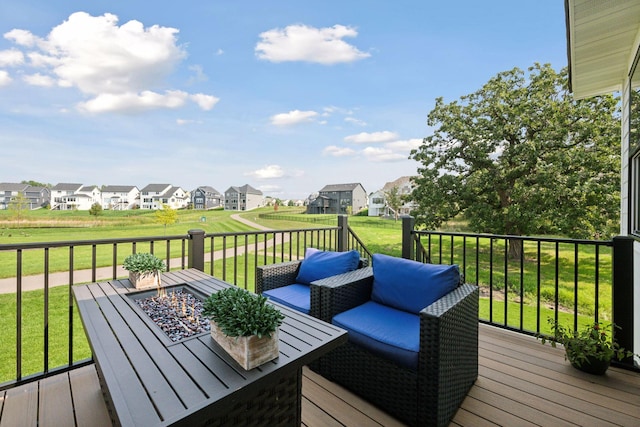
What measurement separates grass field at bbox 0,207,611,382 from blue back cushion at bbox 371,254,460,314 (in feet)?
2.59

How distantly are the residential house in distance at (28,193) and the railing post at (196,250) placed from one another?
44.3 ft

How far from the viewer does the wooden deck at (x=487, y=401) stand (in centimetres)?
168

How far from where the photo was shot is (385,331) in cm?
184

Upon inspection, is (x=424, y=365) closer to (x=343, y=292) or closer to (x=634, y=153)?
(x=343, y=292)

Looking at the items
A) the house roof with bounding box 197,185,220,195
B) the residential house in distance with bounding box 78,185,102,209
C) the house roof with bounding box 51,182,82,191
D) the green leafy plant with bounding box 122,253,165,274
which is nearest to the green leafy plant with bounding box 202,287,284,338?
the green leafy plant with bounding box 122,253,165,274

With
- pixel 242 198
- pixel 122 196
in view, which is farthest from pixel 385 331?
pixel 242 198

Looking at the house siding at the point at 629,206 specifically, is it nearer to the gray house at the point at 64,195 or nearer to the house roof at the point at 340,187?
the gray house at the point at 64,195

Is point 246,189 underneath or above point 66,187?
above

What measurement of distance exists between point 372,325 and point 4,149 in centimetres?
2021

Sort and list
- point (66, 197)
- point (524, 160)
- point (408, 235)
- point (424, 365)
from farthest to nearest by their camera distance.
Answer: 1. point (66, 197)
2. point (524, 160)
3. point (408, 235)
4. point (424, 365)

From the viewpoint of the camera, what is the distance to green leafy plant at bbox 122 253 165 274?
6.56ft

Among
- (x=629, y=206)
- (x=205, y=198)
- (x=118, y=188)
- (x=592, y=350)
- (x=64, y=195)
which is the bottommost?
(x=592, y=350)

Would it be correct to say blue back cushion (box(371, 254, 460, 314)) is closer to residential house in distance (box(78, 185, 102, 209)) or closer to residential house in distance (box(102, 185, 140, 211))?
residential house in distance (box(78, 185, 102, 209))

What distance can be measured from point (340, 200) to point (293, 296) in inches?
1282
